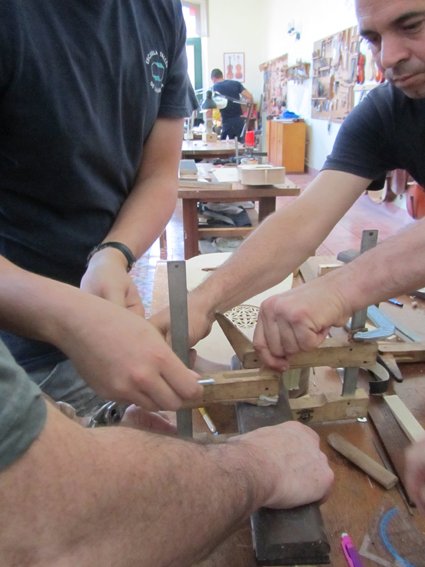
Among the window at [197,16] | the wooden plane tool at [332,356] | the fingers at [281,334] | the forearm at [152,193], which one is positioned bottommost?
the wooden plane tool at [332,356]

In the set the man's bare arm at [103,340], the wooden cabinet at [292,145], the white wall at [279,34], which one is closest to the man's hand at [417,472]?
the man's bare arm at [103,340]

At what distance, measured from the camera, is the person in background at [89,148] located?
0.76 meters

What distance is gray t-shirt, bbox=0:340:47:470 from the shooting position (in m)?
0.35

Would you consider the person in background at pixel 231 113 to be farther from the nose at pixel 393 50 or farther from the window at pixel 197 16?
the nose at pixel 393 50

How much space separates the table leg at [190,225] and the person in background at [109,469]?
1978 mm

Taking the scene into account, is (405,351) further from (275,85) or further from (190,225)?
(275,85)

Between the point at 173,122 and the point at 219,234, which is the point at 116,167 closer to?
the point at 173,122

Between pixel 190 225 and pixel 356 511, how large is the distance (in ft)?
6.94

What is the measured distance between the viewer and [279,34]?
8375mm

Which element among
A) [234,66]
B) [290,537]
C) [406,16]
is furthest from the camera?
[234,66]

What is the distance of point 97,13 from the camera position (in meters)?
0.84

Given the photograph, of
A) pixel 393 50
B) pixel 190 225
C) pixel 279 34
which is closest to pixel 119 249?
pixel 393 50

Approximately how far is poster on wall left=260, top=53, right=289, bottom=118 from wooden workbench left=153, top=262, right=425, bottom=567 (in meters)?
8.26

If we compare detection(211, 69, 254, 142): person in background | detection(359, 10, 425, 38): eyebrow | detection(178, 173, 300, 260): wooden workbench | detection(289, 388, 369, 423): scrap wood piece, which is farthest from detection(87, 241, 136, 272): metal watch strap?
detection(211, 69, 254, 142): person in background
